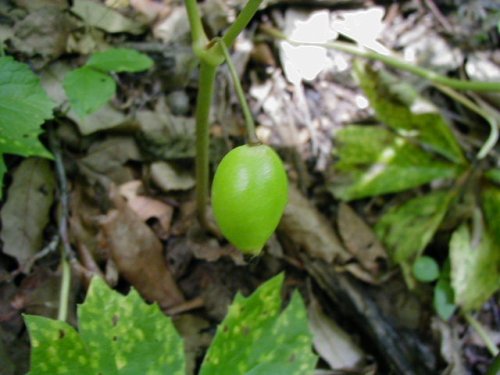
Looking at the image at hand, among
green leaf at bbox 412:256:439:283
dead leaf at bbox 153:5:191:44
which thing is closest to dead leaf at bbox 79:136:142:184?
dead leaf at bbox 153:5:191:44

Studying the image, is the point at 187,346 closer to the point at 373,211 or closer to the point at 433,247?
the point at 373,211

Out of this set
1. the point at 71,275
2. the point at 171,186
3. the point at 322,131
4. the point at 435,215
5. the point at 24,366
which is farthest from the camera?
the point at 322,131

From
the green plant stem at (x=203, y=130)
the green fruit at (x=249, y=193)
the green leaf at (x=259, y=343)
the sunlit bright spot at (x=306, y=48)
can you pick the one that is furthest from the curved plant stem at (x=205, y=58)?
the sunlit bright spot at (x=306, y=48)

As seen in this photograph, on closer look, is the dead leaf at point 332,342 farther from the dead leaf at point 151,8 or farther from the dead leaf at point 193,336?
the dead leaf at point 151,8

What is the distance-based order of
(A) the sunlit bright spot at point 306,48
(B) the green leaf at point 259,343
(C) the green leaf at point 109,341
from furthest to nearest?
(A) the sunlit bright spot at point 306,48 < (B) the green leaf at point 259,343 < (C) the green leaf at point 109,341

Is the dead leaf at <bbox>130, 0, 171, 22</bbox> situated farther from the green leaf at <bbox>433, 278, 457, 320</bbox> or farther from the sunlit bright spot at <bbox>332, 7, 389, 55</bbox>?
the green leaf at <bbox>433, 278, 457, 320</bbox>

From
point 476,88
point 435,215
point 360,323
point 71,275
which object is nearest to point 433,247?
point 435,215

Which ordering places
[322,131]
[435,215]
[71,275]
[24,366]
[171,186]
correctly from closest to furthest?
[24,366]
[71,275]
[171,186]
[435,215]
[322,131]
